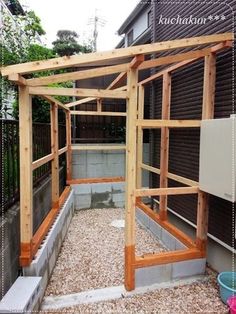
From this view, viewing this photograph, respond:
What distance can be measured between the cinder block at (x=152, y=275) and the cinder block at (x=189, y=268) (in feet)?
0.32

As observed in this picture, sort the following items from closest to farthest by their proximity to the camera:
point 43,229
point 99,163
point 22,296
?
1. point 22,296
2. point 43,229
3. point 99,163

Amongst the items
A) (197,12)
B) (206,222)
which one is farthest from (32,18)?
(206,222)

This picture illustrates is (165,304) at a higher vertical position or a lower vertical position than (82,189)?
lower

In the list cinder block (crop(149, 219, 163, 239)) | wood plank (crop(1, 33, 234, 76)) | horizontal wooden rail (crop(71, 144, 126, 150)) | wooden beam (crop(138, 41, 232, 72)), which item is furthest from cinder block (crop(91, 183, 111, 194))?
wood plank (crop(1, 33, 234, 76))

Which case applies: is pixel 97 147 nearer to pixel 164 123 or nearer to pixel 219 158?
pixel 164 123

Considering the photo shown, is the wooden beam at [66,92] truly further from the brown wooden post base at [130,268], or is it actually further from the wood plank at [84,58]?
the brown wooden post base at [130,268]

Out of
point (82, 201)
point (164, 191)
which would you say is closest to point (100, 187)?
point (82, 201)

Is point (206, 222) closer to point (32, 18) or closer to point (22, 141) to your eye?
point (22, 141)

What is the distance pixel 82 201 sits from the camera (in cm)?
636

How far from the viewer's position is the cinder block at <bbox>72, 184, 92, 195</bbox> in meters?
6.28

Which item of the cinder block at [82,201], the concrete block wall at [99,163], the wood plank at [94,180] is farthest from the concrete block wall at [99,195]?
the concrete block wall at [99,163]

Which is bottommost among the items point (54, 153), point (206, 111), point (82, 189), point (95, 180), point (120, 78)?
point (82, 189)

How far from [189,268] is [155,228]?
4.66 feet

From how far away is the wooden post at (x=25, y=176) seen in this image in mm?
2748
